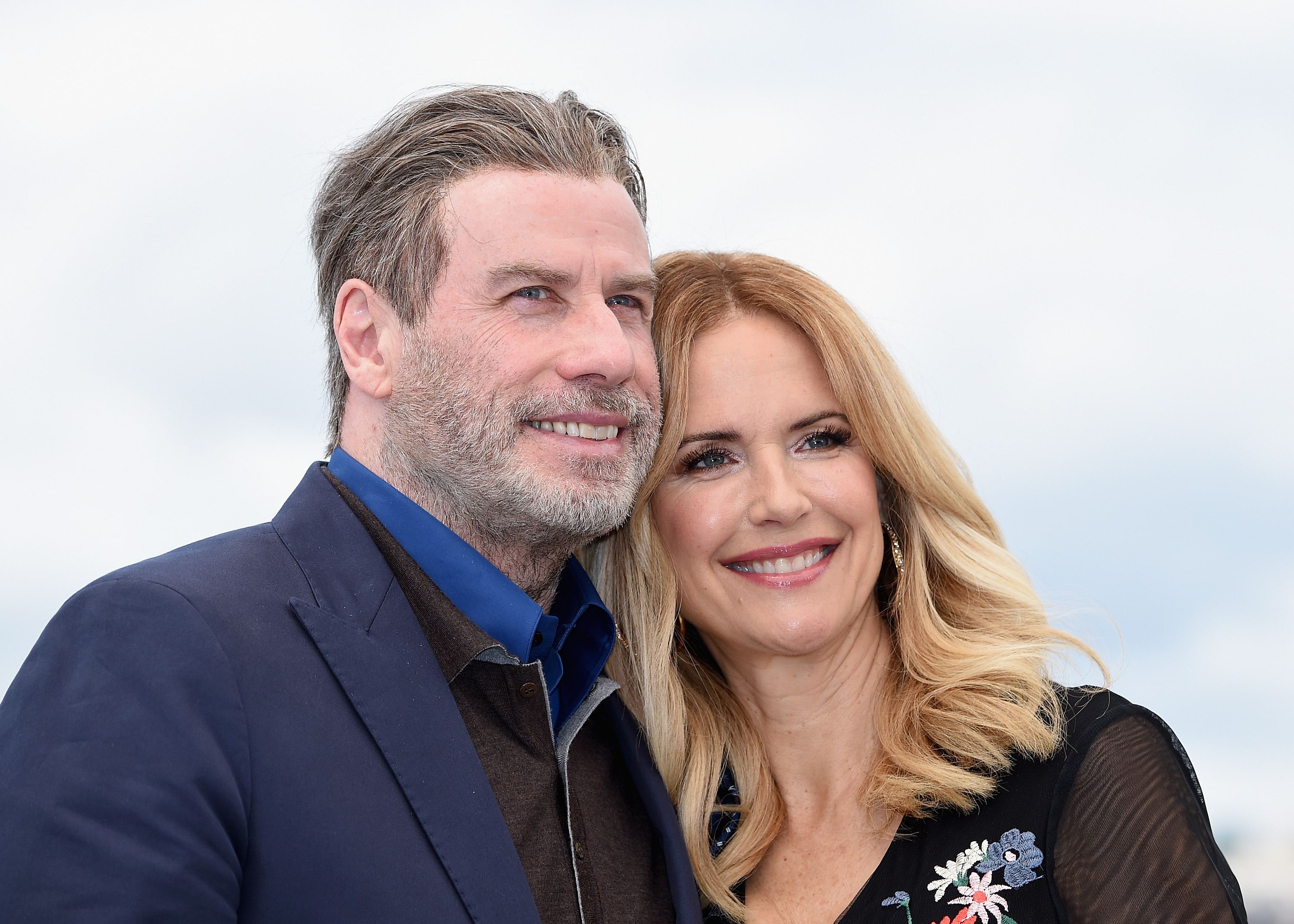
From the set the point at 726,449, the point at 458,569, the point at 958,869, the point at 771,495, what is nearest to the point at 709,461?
the point at 726,449

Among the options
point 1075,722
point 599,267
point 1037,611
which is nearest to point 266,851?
point 599,267

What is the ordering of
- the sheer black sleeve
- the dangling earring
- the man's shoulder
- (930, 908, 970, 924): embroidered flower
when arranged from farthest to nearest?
the dangling earring
(930, 908, 970, 924): embroidered flower
the sheer black sleeve
the man's shoulder

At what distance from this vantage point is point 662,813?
2998 mm

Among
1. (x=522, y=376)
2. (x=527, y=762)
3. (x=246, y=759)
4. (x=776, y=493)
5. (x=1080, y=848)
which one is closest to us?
(x=246, y=759)

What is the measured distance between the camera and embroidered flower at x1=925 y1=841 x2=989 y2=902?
272 cm

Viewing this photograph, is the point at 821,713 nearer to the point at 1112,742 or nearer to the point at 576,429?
the point at 1112,742

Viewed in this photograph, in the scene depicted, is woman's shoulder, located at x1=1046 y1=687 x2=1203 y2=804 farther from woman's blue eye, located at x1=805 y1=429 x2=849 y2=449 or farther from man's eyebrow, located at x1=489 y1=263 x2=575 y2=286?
man's eyebrow, located at x1=489 y1=263 x2=575 y2=286

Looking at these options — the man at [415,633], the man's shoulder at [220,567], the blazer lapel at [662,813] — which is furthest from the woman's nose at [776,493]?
the man's shoulder at [220,567]

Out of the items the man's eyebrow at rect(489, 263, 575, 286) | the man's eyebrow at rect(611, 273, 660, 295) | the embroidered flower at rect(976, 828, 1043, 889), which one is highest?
the man's eyebrow at rect(611, 273, 660, 295)

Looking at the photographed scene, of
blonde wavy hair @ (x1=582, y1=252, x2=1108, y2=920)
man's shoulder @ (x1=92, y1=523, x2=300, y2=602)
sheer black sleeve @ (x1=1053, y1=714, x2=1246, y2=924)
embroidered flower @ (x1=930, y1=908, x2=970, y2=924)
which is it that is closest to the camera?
man's shoulder @ (x1=92, y1=523, x2=300, y2=602)

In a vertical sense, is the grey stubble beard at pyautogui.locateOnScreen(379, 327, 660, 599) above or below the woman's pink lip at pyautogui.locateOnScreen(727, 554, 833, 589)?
above

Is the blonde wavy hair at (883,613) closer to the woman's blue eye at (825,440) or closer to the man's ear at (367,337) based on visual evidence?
the woman's blue eye at (825,440)

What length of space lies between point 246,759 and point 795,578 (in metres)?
1.64

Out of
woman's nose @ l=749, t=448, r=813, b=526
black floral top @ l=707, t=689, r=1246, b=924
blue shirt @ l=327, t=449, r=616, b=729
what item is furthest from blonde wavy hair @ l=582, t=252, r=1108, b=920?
blue shirt @ l=327, t=449, r=616, b=729
